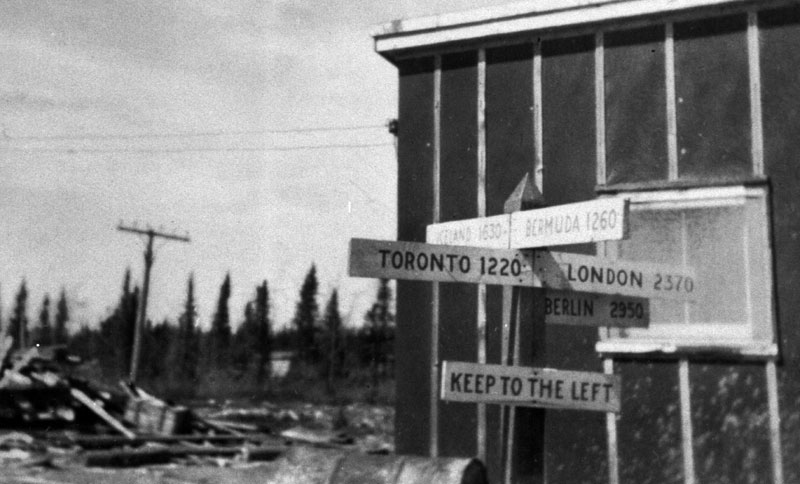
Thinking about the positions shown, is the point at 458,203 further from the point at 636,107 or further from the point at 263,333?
the point at 263,333

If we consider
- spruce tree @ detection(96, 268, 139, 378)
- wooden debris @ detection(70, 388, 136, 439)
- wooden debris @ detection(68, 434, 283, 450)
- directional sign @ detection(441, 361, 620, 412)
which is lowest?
wooden debris @ detection(68, 434, 283, 450)

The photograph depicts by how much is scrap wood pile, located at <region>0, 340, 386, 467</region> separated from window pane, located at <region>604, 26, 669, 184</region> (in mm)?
7596

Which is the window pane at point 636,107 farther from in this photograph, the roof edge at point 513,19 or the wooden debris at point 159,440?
the wooden debris at point 159,440

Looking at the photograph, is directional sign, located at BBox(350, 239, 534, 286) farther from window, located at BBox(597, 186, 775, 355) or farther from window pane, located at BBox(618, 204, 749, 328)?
window pane, located at BBox(618, 204, 749, 328)

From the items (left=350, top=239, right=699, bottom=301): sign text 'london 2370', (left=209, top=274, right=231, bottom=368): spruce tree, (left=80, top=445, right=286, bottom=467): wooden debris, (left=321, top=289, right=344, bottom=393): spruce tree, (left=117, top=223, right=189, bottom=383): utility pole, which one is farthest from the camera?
(left=209, top=274, right=231, bottom=368): spruce tree

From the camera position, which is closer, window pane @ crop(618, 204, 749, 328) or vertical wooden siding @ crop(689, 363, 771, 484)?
vertical wooden siding @ crop(689, 363, 771, 484)

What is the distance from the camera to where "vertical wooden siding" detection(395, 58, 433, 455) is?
7.09m

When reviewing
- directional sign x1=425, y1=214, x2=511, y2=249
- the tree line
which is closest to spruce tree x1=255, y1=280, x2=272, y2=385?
the tree line

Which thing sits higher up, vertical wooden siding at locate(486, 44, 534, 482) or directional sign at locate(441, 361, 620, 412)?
vertical wooden siding at locate(486, 44, 534, 482)

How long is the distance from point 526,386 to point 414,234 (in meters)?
2.83

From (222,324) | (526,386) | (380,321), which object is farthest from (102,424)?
(222,324)

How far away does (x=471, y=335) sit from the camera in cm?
692

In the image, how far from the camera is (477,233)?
194 inches

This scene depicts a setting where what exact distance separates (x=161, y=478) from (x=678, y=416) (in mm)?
5441
